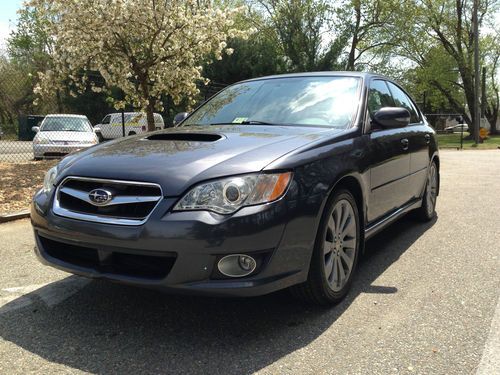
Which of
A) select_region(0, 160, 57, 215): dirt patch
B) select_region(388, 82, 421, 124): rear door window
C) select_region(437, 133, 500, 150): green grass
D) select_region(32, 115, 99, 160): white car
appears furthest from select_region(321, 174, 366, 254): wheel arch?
select_region(437, 133, 500, 150): green grass

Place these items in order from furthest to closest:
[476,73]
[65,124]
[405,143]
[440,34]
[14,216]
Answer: [440,34]
[476,73]
[65,124]
[14,216]
[405,143]

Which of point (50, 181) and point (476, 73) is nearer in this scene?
point (50, 181)

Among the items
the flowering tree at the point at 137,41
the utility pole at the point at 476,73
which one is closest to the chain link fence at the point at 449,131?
the utility pole at the point at 476,73

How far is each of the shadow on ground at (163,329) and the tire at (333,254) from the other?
0.44 feet

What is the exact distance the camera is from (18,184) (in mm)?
7785

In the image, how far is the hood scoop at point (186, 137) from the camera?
132 inches

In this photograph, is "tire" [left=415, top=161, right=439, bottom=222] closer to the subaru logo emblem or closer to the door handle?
the door handle

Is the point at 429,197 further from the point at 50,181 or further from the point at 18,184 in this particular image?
the point at 18,184

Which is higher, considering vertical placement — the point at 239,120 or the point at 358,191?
the point at 239,120

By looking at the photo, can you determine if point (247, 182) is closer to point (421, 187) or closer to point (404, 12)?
point (421, 187)

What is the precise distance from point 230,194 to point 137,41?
8.54 m

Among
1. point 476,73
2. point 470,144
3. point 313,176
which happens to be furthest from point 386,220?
point 470,144

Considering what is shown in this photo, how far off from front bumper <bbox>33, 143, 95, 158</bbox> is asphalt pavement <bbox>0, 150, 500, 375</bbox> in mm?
8477

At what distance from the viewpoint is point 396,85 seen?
5324 mm
